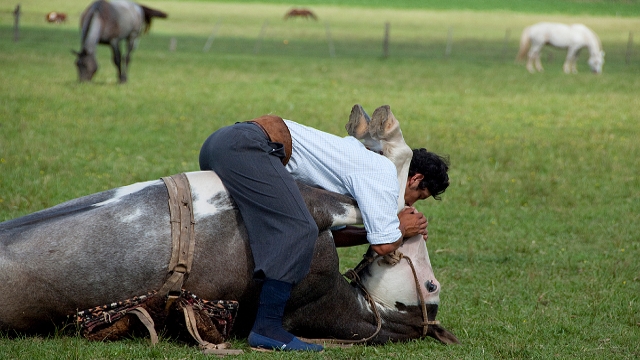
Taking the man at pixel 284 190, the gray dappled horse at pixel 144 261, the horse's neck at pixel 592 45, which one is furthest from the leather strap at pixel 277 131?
the horse's neck at pixel 592 45

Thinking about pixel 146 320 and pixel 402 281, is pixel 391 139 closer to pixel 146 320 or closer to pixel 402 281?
pixel 402 281

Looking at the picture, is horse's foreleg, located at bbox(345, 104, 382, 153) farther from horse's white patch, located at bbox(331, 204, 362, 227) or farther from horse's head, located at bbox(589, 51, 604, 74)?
horse's head, located at bbox(589, 51, 604, 74)

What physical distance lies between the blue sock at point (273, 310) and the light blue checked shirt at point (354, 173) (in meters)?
0.56

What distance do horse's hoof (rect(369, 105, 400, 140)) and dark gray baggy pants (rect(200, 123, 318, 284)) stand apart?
2.04ft

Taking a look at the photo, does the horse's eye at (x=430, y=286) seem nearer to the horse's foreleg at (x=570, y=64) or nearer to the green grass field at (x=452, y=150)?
the green grass field at (x=452, y=150)

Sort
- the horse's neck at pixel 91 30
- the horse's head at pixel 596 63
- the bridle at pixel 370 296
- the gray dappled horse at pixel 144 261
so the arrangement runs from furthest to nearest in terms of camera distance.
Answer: the horse's head at pixel 596 63
the horse's neck at pixel 91 30
the bridle at pixel 370 296
the gray dappled horse at pixel 144 261

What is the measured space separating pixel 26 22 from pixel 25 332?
34.3m

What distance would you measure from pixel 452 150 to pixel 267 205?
7.65m

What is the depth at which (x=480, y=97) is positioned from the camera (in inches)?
679

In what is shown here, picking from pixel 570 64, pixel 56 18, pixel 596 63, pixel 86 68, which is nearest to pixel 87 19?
pixel 86 68

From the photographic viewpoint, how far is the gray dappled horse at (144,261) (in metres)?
4.07

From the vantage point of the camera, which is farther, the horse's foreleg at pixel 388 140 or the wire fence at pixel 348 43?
the wire fence at pixel 348 43

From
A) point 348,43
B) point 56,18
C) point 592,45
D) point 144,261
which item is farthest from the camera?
point 56,18

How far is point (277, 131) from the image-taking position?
14.3 ft
